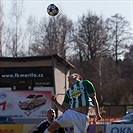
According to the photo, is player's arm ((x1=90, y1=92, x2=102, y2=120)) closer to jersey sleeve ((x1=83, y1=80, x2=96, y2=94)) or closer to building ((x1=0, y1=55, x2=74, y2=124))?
jersey sleeve ((x1=83, y1=80, x2=96, y2=94))

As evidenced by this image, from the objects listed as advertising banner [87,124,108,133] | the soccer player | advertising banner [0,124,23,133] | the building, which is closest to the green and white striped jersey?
the soccer player

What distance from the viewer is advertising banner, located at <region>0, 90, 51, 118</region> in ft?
76.7

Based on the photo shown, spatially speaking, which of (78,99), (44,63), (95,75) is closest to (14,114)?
(44,63)

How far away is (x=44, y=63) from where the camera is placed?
77.8 feet

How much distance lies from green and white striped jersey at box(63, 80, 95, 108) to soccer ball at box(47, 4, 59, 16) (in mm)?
10849

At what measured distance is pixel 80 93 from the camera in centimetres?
990

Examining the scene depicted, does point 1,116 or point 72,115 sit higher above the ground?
point 72,115

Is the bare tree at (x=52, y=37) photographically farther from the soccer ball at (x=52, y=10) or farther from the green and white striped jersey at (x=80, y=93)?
the green and white striped jersey at (x=80, y=93)

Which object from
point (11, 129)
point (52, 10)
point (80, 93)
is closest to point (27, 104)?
point (52, 10)

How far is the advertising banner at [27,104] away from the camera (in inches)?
920

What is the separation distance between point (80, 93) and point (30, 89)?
45.0 feet

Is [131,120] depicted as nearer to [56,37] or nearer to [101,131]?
[101,131]

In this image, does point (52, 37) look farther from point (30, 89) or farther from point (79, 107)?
point (79, 107)

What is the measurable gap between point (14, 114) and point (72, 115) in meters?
14.1
